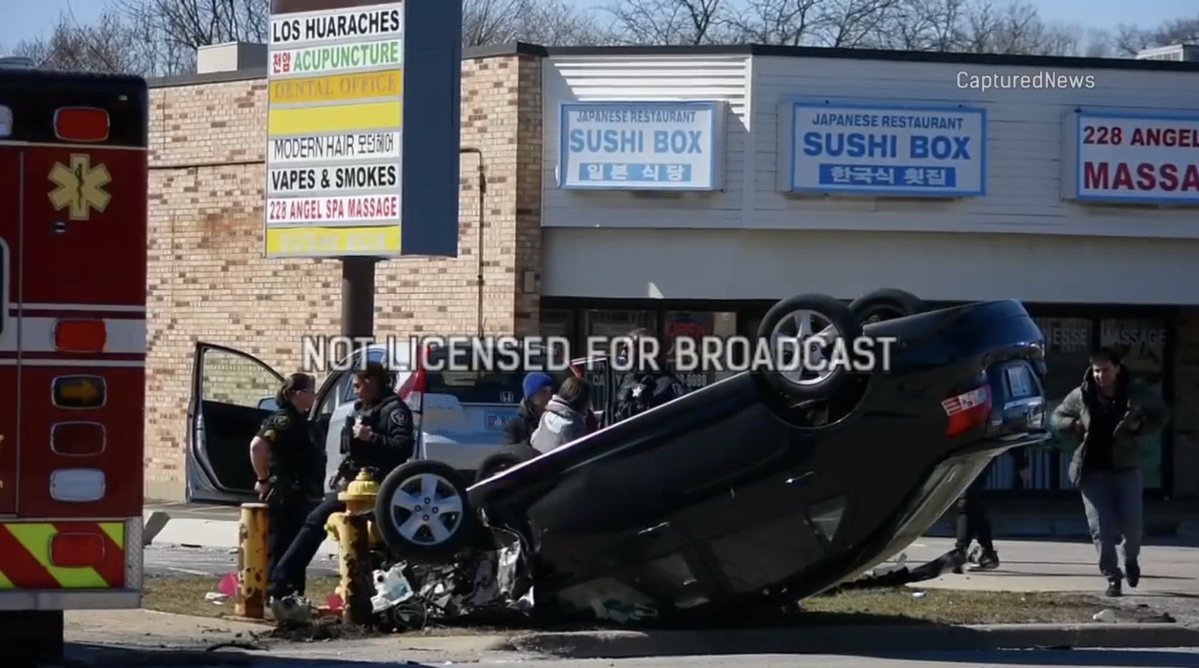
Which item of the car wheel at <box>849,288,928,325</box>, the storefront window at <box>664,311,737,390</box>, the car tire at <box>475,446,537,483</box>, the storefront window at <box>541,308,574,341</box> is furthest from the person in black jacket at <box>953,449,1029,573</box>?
the storefront window at <box>541,308,574,341</box>

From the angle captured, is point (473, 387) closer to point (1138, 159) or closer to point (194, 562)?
point (194, 562)

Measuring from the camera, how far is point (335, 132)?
17406mm

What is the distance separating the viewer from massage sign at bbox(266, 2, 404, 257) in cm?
1709

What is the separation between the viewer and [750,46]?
19.6 m

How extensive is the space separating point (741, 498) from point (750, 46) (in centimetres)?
1082

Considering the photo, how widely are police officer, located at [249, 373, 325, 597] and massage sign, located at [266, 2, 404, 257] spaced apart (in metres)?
6.06

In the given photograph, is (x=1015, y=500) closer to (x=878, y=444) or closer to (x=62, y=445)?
(x=878, y=444)

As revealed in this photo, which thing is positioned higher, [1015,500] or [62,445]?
[62,445]

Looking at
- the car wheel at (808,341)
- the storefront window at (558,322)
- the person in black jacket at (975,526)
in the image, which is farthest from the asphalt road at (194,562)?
the car wheel at (808,341)

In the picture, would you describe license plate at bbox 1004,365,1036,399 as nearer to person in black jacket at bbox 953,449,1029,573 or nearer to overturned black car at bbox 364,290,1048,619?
overturned black car at bbox 364,290,1048,619

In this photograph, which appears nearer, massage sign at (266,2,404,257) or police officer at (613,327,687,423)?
police officer at (613,327,687,423)

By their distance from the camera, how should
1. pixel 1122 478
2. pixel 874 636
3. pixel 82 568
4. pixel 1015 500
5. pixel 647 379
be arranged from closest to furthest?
1. pixel 82 568
2. pixel 874 636
3. pixel 1122 478
4. pixel 647 379
5. pixel 1015 500

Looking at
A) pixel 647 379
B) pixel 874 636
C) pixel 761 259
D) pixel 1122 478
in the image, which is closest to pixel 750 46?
pixel 761 259

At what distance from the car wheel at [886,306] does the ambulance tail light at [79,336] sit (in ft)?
15.2
